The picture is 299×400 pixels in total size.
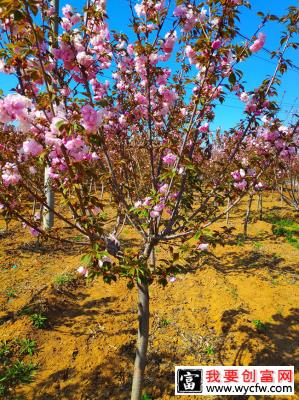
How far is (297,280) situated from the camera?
6383 millimetres

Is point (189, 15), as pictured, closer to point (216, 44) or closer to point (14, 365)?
point (216, 44)

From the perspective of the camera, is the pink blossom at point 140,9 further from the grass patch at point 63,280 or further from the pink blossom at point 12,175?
the grass patch at point 63,280

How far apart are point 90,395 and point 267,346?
2642 millimetres

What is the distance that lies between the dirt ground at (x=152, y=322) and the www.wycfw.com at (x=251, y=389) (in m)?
0.09

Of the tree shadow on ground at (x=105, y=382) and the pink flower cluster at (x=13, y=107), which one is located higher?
the pink flower cluster at (x=13, y=107)

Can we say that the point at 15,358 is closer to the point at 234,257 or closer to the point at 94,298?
the point at 94,298

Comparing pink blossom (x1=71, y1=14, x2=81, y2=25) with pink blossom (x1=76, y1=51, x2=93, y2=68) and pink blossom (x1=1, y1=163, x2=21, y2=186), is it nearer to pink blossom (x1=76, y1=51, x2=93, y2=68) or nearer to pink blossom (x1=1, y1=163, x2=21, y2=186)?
pink blossom (x1=76, y1=51, x2=93, y2=68)

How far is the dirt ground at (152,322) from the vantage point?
12.8 ft

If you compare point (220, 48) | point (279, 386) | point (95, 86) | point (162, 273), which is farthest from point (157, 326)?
point (220, 48)

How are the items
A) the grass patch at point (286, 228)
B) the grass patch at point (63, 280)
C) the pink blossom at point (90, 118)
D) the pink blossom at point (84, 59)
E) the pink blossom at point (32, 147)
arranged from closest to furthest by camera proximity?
the pink blossom at point (90, 118) → the pink blossom at point (32, 147) → the pink blossom at point (84, 59) → the grass patch at point (63, 280) → the grass patch at point (286, 228)

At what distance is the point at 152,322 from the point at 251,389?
5.81 ft

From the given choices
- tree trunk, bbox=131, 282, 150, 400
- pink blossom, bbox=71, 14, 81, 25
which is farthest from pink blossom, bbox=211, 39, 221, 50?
tree trunk, bbox=131, 282, 150, 400

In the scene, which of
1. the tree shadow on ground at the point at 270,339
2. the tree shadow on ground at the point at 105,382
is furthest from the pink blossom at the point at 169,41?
the tree shadow on ground at the point at 270,339

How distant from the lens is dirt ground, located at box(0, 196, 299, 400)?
3.90 m
